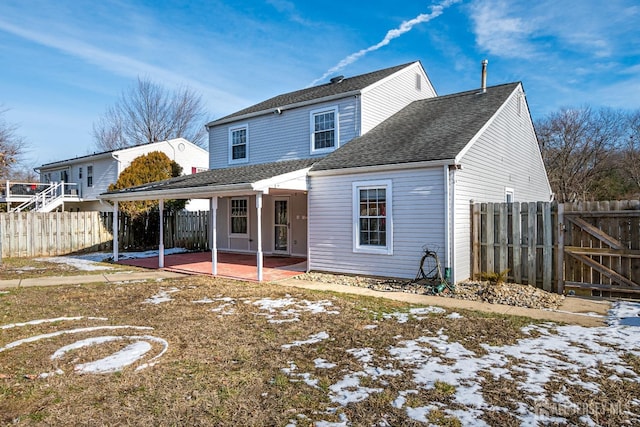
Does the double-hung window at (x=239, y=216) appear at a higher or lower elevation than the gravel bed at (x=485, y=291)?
higher

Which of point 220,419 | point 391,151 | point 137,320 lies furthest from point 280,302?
point 391,151

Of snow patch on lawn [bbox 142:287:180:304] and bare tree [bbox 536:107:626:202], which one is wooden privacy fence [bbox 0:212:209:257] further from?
bare tree [bbox 536:107:626:202]

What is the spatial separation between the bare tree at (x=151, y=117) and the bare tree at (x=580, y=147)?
104ft

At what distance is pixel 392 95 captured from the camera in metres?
13.4

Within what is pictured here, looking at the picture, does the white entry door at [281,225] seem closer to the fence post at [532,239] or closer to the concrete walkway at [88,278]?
the concrete walkway at [88,278]

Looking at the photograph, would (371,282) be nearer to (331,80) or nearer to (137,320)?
(137,320)

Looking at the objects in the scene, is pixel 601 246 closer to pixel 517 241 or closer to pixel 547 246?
pixel 547 246

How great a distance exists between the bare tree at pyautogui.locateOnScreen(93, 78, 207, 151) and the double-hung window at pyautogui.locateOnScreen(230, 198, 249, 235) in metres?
23.3

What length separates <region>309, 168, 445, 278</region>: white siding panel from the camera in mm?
8656

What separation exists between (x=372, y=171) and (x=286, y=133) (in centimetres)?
519

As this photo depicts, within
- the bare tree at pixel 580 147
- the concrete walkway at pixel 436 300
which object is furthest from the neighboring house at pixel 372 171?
the bare tree at pixel 580 147

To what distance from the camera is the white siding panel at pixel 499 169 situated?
894 centimetres

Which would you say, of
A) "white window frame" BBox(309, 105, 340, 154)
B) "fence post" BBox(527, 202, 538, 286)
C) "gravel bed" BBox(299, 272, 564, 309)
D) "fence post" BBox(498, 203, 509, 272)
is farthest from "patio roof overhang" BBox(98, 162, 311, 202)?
"fence post" BBox(527, 202, 538, 286)

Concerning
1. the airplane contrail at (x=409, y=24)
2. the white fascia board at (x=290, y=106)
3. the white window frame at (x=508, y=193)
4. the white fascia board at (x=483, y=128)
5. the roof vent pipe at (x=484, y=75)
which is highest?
the airplane contrail at (x=409, y=24)
